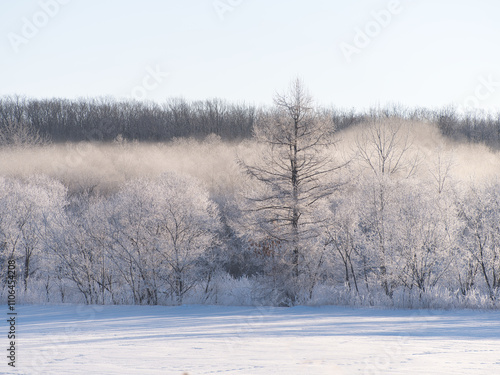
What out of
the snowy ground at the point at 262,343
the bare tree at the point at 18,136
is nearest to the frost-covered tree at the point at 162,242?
the snowy ground at the point at 262,343

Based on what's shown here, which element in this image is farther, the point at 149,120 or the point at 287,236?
the point at 149,120

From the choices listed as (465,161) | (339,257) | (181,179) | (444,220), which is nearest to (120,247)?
(181,179)

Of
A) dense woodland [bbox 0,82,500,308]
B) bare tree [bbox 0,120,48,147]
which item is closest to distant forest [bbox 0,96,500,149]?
bare tree [bbox 0,120,48,147]

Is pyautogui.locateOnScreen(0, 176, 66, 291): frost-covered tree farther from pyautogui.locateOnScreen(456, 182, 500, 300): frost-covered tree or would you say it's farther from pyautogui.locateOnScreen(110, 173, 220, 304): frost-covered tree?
pyautogui.locateOnScreen(456, 182, 500, 300): frost-covered tree

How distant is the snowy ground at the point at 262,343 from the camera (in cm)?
739

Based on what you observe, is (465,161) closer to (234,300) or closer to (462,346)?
(234,300)

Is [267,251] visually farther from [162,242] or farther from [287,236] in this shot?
[162,242]

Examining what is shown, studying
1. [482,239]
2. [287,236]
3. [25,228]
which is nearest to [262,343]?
[287,236]

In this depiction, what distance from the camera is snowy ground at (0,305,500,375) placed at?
7387mm

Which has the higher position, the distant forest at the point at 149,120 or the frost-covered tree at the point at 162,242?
the distant forest at the point at 149,120

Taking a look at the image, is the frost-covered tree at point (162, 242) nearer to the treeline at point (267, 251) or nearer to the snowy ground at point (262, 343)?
the treeline at point (267, 251)

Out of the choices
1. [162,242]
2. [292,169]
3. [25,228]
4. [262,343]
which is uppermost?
[292,169]

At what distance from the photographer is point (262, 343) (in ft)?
33.3

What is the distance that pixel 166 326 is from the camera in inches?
553
